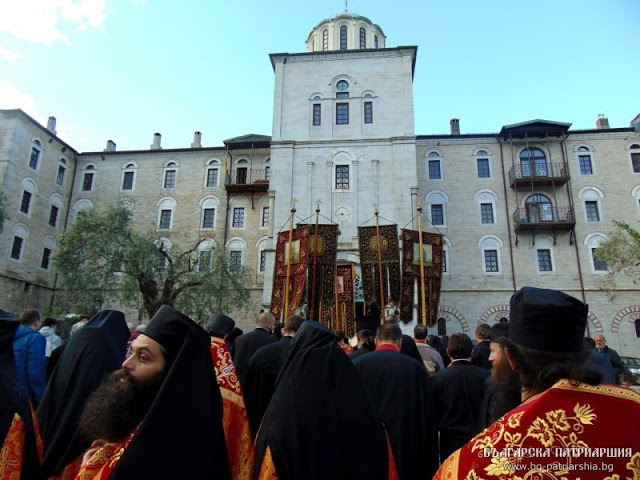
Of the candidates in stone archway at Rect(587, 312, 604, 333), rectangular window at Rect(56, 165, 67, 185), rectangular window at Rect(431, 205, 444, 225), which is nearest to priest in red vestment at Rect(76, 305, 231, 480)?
rectangular window at Rect(431, 205, 444, 225)

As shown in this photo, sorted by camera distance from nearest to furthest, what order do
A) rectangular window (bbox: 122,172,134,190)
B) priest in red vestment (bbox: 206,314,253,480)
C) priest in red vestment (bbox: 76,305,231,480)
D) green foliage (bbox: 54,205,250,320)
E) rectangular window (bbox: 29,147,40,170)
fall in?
priest in red vestment (bbox: 76,305,231,480), priest in red vestment (bbox: 206,314,253,480), green foliage (bbox: 54,205,250,320), rectangular window (bbox: 29,147,40,170), rectangular window (bbox: 122,172,134,190)

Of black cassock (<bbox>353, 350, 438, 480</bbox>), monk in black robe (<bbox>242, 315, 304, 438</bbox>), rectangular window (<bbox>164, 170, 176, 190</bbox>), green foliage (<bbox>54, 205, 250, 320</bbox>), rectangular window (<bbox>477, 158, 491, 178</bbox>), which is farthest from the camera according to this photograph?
rectangular window (<bbox>164, 170, 176, 190</bbox>)

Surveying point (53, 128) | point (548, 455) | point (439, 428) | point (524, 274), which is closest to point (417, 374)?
point (439, 428)

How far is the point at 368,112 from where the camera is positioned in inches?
1007

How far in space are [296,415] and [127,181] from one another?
32737mm

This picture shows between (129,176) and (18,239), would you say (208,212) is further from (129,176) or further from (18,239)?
(18,239)

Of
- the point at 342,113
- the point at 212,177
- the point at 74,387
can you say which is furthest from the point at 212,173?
the point at 74,387

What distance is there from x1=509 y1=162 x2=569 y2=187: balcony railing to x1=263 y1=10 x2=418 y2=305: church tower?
751 centimetres

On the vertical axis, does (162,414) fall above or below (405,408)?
above

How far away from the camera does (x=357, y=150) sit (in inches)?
974

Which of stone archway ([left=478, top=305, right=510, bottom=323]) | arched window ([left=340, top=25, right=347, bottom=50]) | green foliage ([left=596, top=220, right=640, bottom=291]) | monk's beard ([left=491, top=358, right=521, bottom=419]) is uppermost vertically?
arched window ([left=340, top=25, right=347, bottom=50])

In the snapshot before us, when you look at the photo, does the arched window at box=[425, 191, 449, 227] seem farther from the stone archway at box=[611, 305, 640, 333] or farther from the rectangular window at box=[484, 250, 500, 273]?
the stone archway at box=[611, 305, 640, 333]

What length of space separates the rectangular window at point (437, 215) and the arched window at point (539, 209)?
16.2 feet

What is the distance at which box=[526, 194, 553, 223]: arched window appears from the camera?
1049 inches
